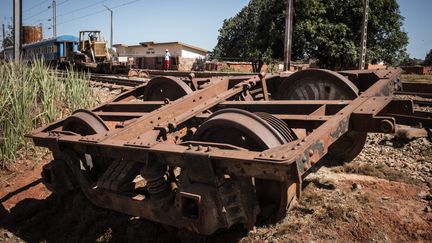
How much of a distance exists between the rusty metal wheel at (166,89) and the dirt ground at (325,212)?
1578mm

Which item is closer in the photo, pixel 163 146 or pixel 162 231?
pixel 163 146

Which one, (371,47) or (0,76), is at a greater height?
(371,47)

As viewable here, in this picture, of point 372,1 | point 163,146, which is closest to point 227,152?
point 163,146

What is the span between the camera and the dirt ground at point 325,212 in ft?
9.03

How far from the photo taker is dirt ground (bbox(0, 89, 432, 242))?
2.75 m

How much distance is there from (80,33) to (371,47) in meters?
20.5

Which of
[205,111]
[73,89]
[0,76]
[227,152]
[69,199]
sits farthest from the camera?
[73,89]

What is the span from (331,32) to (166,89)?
20.0m

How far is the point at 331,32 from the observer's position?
22.3m

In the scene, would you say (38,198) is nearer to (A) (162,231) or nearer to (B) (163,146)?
(A) (162,231)

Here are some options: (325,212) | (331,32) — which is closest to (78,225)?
(325,212)

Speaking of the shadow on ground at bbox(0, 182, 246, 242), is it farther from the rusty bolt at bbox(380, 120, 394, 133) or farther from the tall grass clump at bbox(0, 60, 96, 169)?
the tall grass clump at bbox(0, 60, 96, 169)

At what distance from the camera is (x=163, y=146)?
2525mm

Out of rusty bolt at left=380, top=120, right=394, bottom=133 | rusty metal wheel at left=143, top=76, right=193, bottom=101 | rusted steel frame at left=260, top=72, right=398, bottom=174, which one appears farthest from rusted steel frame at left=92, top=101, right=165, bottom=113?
rusty bolt at left=380, top=120, right=394, bottom=133
